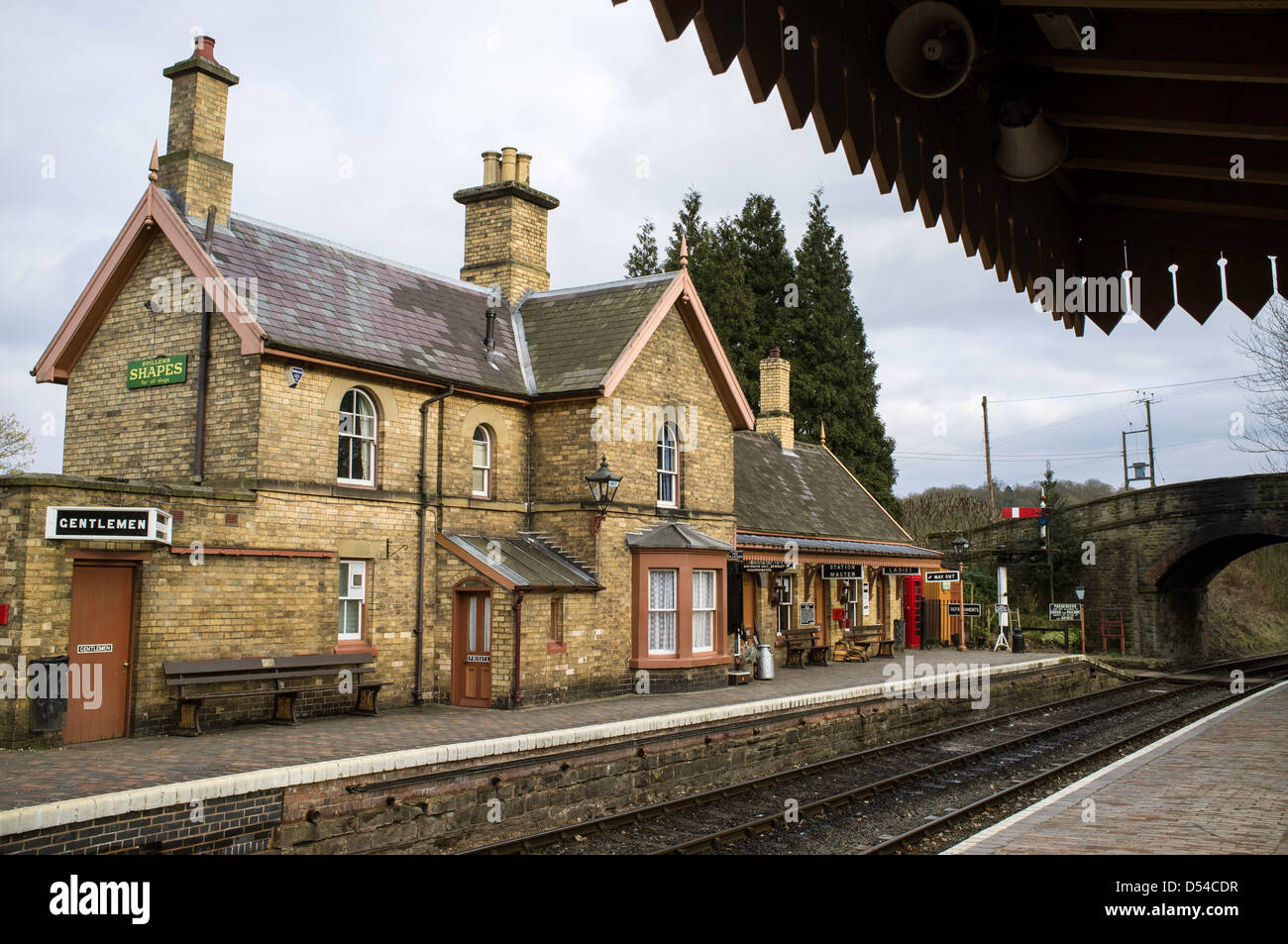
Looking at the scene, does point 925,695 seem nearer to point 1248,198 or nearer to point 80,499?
point 80,499

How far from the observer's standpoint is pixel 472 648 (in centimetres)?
1717

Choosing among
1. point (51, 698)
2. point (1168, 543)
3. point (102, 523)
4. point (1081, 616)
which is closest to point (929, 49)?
point (102, 523)

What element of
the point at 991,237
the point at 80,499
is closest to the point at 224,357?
the point at 80,499

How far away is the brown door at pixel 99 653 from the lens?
1279 cm

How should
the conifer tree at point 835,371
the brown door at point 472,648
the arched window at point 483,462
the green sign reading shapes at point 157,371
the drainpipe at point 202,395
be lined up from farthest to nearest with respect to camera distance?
the conifer tree at point 835,371
the arched window at point 483,462
the brown door at point 472,648
the green sign reading shapes at point 157,371
the drainpipe at point 202,395

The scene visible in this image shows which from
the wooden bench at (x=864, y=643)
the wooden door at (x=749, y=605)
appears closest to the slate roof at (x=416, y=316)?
the wooden door at (x=749, y=605)

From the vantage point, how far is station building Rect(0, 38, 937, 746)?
43.6 feet

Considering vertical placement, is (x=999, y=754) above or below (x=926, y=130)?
below

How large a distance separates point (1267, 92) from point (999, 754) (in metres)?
15.2

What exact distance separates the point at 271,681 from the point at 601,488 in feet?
21.2

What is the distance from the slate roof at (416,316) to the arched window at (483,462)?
2.89ft

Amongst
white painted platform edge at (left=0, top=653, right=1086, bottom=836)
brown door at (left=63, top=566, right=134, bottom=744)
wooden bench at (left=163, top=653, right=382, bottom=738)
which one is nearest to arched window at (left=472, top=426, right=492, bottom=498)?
wooden bench at (left=163, top=653, right=382, bottom=738)

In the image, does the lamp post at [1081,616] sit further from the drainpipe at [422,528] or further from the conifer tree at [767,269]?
the drainpipe at [422,528]

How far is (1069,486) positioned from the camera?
8575cm
